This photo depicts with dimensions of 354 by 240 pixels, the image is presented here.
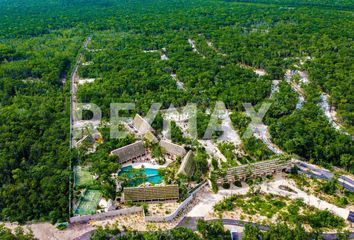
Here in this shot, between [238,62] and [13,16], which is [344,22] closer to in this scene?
[238,62]

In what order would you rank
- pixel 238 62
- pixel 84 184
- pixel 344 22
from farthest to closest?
pixel 344 22, pixel 238 62, pixel 84 184

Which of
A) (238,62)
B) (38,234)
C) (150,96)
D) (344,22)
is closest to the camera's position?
(38,234)

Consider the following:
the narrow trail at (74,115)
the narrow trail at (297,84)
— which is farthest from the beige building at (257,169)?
the narrow trail at (74,115)

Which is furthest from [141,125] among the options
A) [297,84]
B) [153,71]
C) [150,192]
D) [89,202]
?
[297,84]

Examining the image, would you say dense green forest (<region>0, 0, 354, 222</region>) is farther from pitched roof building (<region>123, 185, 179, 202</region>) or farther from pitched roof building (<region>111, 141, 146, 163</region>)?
pitched roof building (<region>123, 185, 179, 202</region>)

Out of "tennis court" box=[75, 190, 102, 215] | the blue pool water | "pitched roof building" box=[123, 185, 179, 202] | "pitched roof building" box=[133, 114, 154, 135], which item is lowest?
"tennis court" box=[75, 190, 102, 215]

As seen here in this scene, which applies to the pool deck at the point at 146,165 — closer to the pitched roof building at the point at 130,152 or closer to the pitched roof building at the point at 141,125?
the pitched roof building at the point at 130,152

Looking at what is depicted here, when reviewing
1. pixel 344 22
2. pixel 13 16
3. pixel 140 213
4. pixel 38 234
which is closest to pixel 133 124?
pixel 140 213

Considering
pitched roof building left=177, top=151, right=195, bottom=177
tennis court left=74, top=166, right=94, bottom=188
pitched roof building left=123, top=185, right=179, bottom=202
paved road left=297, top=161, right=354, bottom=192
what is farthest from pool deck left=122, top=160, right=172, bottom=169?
paved road left=297, top=161, right=354, bottom=192
